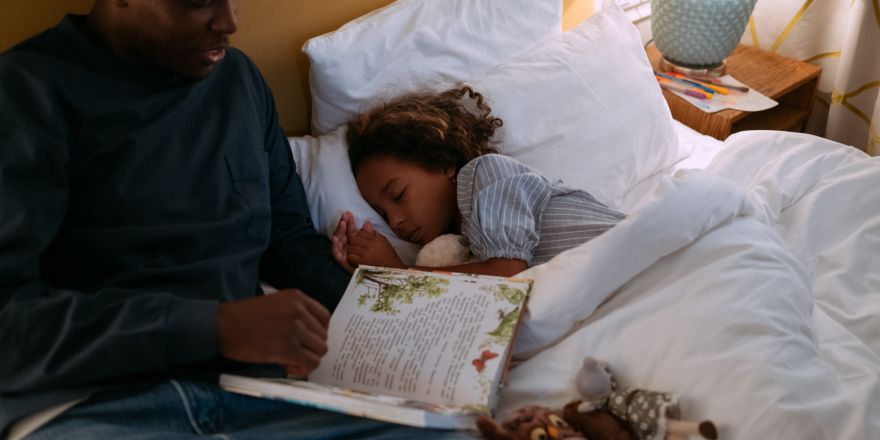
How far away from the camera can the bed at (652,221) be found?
0.94 m

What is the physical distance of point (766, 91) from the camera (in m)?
2.04

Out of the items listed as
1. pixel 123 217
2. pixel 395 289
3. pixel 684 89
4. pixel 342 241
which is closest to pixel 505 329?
pixel 395 289

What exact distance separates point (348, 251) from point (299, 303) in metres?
0.45

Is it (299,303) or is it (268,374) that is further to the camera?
(268,374)

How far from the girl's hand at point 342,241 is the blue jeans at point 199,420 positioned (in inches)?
15.0

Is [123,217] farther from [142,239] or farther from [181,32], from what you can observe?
[181,32]

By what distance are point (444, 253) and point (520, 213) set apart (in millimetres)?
155

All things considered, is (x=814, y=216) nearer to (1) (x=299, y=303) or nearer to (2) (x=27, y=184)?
(1) (x=299, y=303)

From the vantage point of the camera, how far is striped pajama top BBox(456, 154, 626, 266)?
4.09 ft

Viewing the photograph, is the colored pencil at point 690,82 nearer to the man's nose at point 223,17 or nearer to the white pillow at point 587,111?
the white pillow at point 587,111

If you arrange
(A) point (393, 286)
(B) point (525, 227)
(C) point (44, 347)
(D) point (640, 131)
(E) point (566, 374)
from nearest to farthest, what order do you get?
(C) point (44, 347) → (E) point (566, 374) → (A) point (393, 286) → (B) point (525, 227) → (D) point (640, 131)

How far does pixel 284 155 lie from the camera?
4.26 ft

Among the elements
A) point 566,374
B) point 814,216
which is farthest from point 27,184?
point 814,216

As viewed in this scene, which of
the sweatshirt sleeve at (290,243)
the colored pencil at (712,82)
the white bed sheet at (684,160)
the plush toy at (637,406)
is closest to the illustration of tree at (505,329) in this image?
the plush toy at (637,406)
